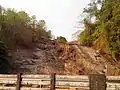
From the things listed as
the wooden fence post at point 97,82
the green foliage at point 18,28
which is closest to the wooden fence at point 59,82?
the wooden fence post at point 97,82

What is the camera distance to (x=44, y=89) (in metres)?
8.34

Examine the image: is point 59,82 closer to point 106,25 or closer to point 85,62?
point 106,25

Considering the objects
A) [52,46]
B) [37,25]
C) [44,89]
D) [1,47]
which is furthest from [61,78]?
[37,25]

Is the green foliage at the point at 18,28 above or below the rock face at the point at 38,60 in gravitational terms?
above

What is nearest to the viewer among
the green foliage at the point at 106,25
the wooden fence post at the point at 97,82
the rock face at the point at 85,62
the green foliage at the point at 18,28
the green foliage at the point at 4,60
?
the wooden fence post at the point at 97,82

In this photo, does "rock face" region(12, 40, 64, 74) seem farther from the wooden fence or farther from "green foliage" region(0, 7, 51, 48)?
the wooden fence

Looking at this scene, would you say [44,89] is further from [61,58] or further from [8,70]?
[61,58]

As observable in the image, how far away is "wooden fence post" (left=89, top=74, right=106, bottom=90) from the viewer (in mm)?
7539

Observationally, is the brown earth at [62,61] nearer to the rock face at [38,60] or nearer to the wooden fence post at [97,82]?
the rock face at [38,60]

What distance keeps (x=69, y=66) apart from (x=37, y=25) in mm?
7587

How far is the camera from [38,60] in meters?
23.2

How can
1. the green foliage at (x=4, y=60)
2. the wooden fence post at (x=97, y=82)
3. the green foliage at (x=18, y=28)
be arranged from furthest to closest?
the green foliage at (x=18, y=28) → the green foliage at (x=4, y=60) → the wooden fence post at (x=97, y=82)

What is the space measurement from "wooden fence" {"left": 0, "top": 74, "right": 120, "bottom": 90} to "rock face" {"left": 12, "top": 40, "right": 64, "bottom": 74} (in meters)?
11.8

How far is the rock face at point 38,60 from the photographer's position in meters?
21.4
